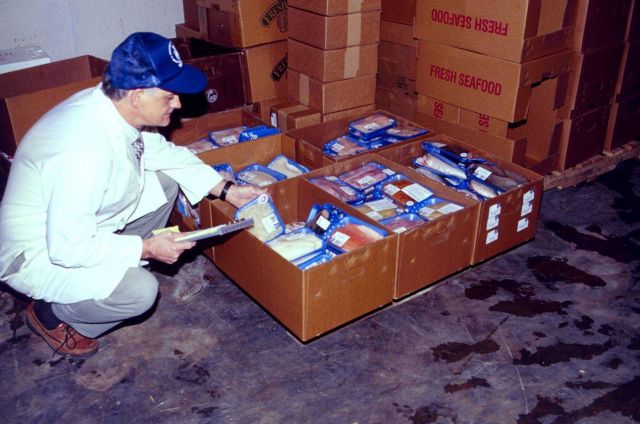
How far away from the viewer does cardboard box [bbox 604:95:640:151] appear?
373 centimetres

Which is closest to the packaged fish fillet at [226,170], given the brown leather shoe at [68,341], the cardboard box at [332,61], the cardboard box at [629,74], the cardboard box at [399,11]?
the cardboard box at [332,61]

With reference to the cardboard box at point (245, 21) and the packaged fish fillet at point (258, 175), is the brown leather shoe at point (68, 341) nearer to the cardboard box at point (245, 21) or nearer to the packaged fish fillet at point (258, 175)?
the packaged fish fillet at point (258, 175)

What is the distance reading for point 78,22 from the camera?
151 inches

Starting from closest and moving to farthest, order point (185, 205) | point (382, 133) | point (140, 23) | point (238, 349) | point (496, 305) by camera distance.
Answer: point (238, 349) < point (496, 305) < point (185, 205) < point (382, 133) < point (140, 23)

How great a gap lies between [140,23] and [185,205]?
171cm

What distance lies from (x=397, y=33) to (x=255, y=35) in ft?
2.72

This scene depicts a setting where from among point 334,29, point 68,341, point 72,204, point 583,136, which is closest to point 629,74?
point 583,136

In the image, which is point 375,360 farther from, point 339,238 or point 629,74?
point 629,74

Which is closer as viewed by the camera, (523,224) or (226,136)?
(523,224)

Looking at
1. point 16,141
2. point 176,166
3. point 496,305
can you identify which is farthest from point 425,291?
point 16,141

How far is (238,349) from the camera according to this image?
96.2 inches

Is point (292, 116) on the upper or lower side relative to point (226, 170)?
upper

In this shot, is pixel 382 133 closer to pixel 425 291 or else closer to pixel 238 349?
pixel 425 291

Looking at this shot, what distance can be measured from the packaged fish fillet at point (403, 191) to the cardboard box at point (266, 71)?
117 cm
